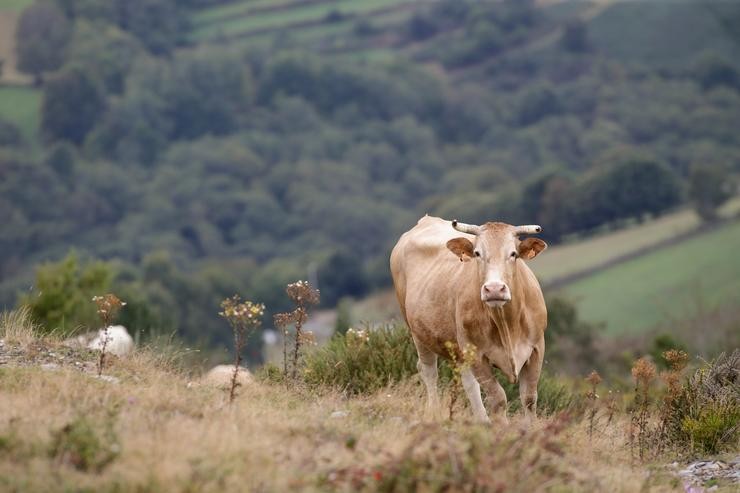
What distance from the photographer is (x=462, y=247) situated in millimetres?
13594

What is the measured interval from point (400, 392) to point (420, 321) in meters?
0.83

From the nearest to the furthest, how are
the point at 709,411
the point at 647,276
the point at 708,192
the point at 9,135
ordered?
the point at 709,411 < the point at 647,276 < the point at 708,192 < the point at 9,135

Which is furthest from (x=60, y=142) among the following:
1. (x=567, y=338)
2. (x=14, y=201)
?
(x=567, y=338)

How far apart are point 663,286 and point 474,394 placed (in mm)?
85088

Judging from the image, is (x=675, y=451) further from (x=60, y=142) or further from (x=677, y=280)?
(x=60, y=142)

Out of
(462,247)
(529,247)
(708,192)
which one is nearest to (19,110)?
(708,192)

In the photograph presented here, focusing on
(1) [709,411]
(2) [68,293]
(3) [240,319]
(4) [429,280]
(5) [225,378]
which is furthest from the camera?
(2) [68,293]

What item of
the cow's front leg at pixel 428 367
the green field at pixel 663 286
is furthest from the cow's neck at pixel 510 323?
the green field at pixel 663 286

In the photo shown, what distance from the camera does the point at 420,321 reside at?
14656 millimetres

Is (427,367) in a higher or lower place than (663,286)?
higher

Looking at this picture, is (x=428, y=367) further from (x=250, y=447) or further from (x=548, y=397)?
(x=250, y=447)

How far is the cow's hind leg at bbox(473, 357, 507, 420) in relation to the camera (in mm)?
Result: 13062

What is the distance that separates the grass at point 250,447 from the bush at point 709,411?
1.58 metres

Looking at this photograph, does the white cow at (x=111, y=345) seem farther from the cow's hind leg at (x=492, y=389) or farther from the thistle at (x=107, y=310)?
the cow's hind leg at (x=492, y=389)
